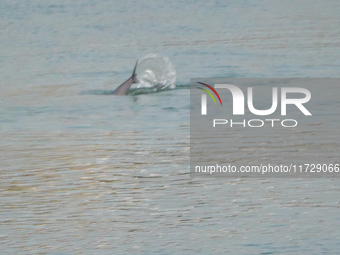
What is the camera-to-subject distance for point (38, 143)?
33.3 feet

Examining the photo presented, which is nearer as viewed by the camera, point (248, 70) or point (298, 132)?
point (298, 132)

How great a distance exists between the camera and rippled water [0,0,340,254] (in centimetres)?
670

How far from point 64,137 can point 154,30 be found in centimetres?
1419

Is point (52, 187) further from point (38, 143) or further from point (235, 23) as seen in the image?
point (235, 23)

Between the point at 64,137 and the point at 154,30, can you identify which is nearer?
the point at 64,137

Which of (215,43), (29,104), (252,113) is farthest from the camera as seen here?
(215,43)

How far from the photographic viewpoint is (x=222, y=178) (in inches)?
332

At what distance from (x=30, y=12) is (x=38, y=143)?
21.1 meters

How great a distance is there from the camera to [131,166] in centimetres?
888

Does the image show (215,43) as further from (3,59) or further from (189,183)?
(189,183)

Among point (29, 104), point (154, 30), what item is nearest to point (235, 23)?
point (154, 30)

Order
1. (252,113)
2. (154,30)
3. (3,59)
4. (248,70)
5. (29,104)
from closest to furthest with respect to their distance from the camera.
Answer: (252,113), (29,104), (248,70), (3,59), (154,30)

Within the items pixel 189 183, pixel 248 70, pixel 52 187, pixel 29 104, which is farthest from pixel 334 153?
pixel 248 70

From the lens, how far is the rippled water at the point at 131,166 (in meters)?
6.70
